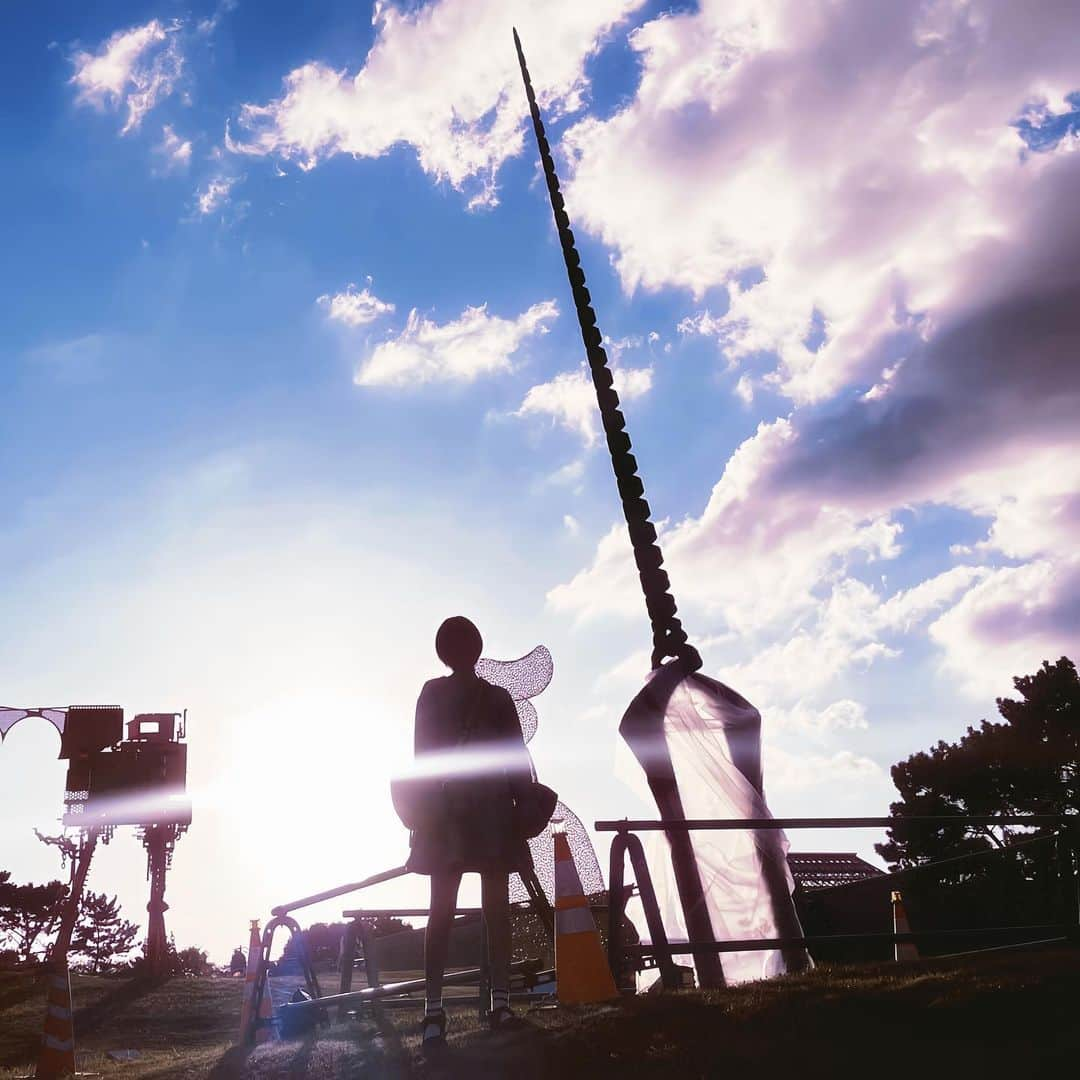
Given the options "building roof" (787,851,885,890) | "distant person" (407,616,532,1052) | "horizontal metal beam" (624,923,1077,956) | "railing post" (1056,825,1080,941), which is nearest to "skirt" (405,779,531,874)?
"distant person" (407,616,532,1052)

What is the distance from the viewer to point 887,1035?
322 centimetres

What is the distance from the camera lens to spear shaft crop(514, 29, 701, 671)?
5.91m

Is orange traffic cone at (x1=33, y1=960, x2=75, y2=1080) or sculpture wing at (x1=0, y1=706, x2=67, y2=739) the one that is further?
sculpture wing at (x1=0, y1=706, x2=67, y2=739)

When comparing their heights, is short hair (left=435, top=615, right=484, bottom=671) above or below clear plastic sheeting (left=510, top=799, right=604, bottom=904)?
above

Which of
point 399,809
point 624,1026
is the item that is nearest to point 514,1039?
point 624,1026

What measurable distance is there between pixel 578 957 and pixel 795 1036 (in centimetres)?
153

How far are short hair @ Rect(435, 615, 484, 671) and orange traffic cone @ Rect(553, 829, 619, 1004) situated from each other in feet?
3.43

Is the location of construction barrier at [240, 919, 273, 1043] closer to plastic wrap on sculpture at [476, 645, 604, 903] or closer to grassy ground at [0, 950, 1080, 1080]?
grassy ground at [0, 950, 1080, 1080]

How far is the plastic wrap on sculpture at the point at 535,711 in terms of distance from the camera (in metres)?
6.82

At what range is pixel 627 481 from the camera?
21.2ft

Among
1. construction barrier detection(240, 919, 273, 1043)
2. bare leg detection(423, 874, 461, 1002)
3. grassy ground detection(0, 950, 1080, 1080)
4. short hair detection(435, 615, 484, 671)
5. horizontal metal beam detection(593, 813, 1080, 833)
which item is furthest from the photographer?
construction barrier detection(240, 919, 273, 1043)

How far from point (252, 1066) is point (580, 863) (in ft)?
9.59

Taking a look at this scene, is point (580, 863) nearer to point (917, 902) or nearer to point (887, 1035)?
point (887, 1035)

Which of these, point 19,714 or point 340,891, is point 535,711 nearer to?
point 340,891
